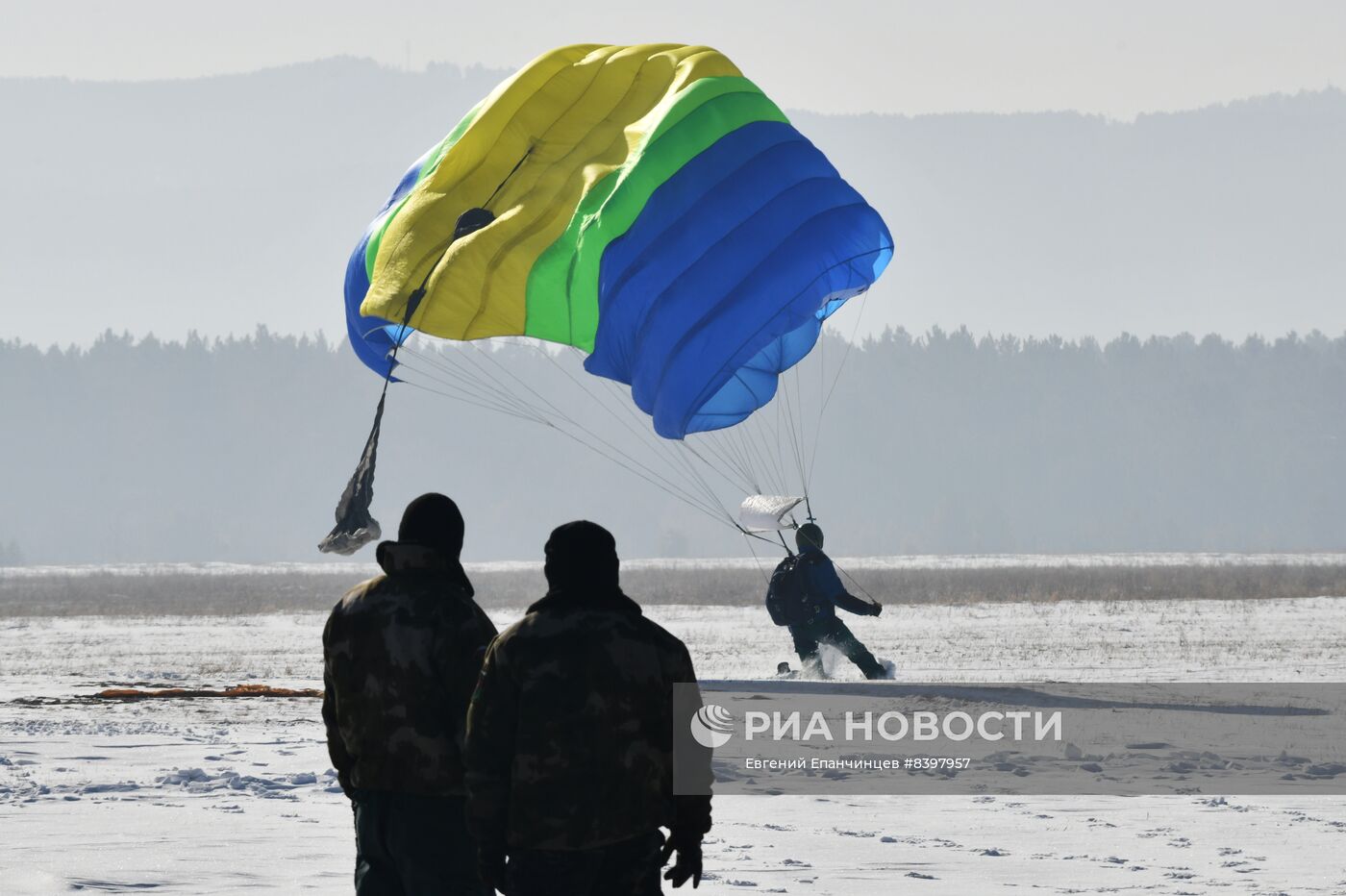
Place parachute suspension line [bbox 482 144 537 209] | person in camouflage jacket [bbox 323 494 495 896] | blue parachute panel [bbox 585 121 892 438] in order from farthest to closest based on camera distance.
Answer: parachute suspension line [bbox 482 144 537 209] < blue parachute panel [bbox 585 121 892 438] < person in camouflage jacket [bbox 323 494 495 896]

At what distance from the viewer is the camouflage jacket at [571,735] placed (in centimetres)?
516

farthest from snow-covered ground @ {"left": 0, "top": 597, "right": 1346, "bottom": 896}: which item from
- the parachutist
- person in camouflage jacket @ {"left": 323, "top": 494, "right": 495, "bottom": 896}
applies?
person in camouflage jacket @ {"left": 323, "top": 494, "right": 495, "bottom": 896}

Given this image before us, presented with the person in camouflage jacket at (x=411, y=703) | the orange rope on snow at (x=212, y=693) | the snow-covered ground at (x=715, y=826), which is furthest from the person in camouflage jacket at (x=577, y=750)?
the orange rope on snow at (x=212, y=693)

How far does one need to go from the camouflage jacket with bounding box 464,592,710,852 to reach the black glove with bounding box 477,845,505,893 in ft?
0.09

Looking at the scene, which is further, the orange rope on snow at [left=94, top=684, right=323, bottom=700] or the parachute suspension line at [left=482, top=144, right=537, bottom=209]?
the orange rope on snow at [left=94, top=684, right=323, bottom=700]

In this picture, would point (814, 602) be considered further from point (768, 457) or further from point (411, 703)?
point (768, 457)

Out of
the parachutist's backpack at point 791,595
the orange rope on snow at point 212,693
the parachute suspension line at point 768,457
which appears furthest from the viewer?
the parachute suspension line at point 768,457

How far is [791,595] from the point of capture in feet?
53.9

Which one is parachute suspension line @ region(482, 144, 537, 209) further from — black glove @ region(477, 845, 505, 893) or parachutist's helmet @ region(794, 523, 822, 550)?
black glove @ region(477, 845, 505, 893)

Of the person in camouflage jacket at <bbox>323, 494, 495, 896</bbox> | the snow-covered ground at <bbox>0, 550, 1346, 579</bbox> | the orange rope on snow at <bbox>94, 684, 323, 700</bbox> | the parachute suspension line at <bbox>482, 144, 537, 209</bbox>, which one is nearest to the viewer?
the person in camouflage jacket at <bbox>323, 494, 495, 896</bbox>

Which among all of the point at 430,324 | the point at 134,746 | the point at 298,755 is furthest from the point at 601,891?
the point at 430,324

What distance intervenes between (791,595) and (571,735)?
11.4 meters

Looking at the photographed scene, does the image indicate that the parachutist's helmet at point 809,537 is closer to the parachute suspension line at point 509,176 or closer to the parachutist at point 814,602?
the parachutist at point 814,602

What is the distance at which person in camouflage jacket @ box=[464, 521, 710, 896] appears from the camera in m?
5.16
